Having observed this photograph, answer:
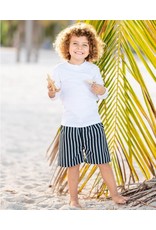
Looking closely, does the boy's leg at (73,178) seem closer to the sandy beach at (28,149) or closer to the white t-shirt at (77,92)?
the sandy beach at (28,149)

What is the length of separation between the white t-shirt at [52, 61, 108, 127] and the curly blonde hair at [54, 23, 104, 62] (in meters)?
0.09

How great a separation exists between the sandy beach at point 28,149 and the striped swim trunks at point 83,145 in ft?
0.98

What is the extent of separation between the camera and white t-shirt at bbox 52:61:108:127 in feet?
10.0

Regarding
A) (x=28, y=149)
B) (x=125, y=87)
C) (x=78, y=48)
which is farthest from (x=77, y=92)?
(x=28, y=149)

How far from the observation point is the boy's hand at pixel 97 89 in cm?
301

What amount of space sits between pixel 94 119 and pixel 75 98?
15cm

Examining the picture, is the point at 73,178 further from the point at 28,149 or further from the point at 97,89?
the point at 28,149

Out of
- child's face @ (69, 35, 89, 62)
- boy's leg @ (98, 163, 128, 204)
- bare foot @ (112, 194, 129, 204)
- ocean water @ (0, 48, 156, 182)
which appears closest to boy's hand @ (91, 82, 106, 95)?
child's face @ (69, 35, 89, 62)

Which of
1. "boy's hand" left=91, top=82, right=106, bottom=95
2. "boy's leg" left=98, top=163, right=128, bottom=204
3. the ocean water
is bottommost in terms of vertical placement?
"boy's leg" left=98, top=163, right=128, bottom=204

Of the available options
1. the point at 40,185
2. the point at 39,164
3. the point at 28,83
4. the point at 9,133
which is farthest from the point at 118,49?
the point at 28,83

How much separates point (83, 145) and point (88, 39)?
0.56m

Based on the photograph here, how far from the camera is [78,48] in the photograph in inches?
121

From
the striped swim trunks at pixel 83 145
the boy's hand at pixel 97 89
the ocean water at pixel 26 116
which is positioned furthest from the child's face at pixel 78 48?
the ocean water at pixel 26 116

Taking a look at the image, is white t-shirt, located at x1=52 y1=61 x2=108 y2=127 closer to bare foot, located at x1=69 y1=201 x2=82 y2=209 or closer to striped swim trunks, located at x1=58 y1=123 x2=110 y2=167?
striped swim trunks, located at x1=58 y1=123 x2=110 y2=167
